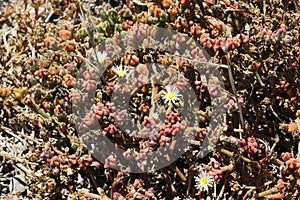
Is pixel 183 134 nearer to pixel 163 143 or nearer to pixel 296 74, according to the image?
pixel 163 143

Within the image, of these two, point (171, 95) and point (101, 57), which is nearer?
point (171, 95)

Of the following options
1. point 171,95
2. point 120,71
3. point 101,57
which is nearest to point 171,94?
point 171,95

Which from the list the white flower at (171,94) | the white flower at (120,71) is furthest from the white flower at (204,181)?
the white flower at (120,71)

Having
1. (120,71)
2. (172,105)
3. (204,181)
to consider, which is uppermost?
(120,71)

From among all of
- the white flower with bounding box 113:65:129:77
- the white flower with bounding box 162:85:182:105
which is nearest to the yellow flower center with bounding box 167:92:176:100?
the white flower with bounding box 162:85:182:105

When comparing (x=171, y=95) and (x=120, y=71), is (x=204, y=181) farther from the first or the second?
(x=120, y=71)

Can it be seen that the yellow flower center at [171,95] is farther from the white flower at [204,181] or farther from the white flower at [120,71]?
the white flower at [204,181]

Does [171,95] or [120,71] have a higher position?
[120,71]
